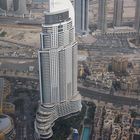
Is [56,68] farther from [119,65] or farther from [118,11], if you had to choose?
[118,11]

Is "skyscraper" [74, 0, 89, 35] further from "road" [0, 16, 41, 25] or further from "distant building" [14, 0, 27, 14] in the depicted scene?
"distant building" [14, 0, 27, 14]

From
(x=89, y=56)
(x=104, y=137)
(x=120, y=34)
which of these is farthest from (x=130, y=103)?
(x=120, y=34)

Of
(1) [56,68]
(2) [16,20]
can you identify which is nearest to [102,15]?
(2) [16,20]

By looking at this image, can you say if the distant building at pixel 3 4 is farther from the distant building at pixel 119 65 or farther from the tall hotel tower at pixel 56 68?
the tall hotel tower at pixel 56 68

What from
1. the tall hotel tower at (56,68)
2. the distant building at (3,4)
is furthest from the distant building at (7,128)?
the distant building at (3,4)

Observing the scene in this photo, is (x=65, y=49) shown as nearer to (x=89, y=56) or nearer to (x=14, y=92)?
(x=14, y=92)
